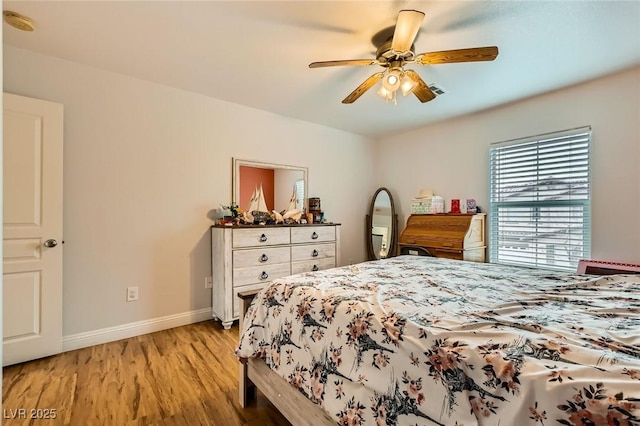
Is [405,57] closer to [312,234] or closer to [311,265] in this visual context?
[312,234]

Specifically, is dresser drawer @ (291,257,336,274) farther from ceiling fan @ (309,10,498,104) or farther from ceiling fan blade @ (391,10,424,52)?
ceiling fan blade @ (391,10,424,52)

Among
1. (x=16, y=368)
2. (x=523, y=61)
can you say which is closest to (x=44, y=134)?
(x=16, y=368)

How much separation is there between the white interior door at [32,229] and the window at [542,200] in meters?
4.24

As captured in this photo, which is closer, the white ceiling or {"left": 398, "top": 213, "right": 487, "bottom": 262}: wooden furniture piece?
the white ceiling

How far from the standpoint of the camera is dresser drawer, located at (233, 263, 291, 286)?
9.43ft

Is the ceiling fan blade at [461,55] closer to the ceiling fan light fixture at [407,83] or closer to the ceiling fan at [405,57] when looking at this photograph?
the ceiling fan at [405,57]

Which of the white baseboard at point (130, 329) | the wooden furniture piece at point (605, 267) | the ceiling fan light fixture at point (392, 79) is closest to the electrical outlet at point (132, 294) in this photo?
the white baseboard at point (130, 329)

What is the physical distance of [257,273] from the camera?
3002 mm

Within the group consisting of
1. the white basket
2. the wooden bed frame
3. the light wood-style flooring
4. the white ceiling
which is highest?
the white ceiling

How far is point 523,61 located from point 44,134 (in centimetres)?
379

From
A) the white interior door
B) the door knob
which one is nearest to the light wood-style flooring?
the white interior door

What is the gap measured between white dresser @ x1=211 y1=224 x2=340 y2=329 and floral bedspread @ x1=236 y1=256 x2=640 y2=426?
125 centimetres

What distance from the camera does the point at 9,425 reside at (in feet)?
5.03

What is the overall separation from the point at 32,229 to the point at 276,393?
2190mm
